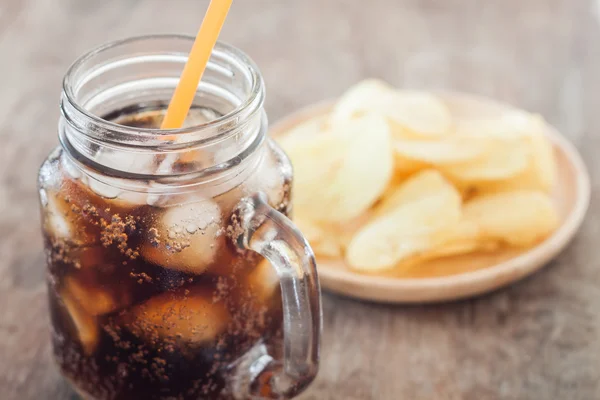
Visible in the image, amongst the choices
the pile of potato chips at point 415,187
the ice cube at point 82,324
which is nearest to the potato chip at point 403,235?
the pile of potato chips at point 415,187

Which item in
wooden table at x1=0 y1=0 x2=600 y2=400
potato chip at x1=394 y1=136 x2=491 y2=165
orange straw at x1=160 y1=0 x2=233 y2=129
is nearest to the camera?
orange straw at x1=160 y1=0 x2=233 y2=129

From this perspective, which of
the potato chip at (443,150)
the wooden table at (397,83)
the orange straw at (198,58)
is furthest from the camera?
the potato chip at (443,150)

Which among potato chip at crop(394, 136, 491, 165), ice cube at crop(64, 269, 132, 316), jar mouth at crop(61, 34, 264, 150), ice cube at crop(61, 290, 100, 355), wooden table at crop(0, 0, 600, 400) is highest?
jar mouth at crop(61, 34, 264, 150)

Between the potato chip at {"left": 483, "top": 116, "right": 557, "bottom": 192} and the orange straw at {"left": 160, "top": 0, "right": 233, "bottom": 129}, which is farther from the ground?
the orange straw at {"left": 160, "top": 0, "right": 233, "bottom": 129}

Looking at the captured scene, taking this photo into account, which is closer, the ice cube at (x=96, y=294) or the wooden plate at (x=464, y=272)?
the ice cube at (x=96, y=294)

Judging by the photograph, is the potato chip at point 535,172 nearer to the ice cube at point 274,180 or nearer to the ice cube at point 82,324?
the ice cube at point 274,180

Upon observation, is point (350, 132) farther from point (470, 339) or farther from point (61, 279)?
point (61, 279)

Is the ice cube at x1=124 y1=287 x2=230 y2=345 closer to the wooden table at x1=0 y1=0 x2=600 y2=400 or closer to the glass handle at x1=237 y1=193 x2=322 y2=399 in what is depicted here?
the glass handle at x1=237 y1=193 x2=322 y2=399

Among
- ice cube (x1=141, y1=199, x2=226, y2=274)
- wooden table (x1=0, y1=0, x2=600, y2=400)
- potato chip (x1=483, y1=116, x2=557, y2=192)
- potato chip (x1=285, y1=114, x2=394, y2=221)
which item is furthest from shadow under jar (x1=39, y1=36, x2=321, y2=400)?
potato chip (x1=483, y1=116, x2=557, y2=192)
